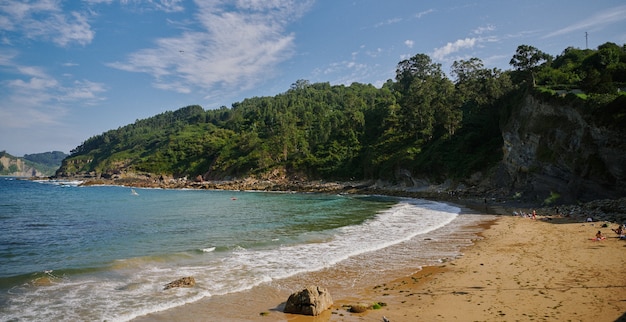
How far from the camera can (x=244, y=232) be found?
2231cm

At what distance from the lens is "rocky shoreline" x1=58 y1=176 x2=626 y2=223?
77.0 feet

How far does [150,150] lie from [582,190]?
167 meters

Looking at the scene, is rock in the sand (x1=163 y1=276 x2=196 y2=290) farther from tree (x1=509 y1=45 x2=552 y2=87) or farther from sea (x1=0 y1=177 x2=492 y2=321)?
tree (x1=509 y1=45 x2=552 y2=87)

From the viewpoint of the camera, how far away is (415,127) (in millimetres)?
73812

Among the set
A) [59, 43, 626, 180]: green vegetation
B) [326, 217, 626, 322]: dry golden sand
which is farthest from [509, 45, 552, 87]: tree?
[326, 217, 626, 322]: dry golden sand

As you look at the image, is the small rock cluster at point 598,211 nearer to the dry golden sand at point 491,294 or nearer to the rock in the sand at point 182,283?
the dry golden sand at point 491,294

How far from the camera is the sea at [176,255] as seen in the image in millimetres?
10492

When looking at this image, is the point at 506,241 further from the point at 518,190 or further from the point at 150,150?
the point at 150,150

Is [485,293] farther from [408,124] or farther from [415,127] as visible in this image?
[408,124]

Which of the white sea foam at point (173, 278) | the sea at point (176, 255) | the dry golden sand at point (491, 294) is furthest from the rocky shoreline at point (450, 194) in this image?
the white sea foam at point (173, 278)

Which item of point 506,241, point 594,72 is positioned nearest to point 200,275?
point 506,241

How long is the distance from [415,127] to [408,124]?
9.09 feet

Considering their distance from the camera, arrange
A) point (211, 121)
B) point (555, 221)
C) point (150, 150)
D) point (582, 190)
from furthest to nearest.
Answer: point (211, 121)
point (150, 150)
point (582, 190)
point (555, 221)

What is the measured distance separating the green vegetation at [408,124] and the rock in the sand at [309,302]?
→ 27.4 metres
